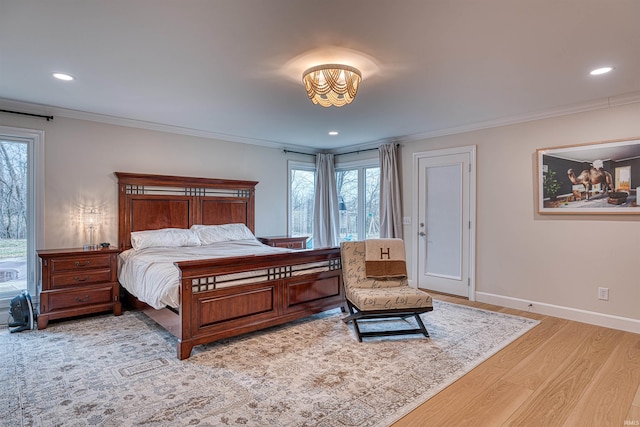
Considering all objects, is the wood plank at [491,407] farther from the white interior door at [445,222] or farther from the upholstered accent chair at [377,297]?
the white interior door at [445,222]

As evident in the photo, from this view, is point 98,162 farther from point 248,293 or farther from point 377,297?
point 377,297

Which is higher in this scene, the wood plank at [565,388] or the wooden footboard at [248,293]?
the wooden footboard at [248,293]

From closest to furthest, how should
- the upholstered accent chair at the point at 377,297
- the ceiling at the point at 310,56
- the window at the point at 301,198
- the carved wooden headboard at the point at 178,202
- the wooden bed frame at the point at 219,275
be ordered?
1. the ceiling at the point at 310,56
2. the wooden bed frame at the point at 219,275
3. the upholstered accent chair at the point at 377,297
4. the carved wooden headboard at the point at 178,202
5. the window at the point at 301,198

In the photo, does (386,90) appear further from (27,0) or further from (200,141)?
(200,141)

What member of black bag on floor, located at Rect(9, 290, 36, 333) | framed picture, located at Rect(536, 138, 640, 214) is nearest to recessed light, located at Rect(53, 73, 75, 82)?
black bag on floor, located at Rect(9, 290, 36, 333)

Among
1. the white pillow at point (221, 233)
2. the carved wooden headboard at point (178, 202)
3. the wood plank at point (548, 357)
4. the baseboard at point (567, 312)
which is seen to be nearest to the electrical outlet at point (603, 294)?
the baseboard at point (567, 312)

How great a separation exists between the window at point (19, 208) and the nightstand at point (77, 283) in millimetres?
386

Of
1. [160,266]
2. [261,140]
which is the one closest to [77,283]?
[160,266]

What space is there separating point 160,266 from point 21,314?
1.61 metres

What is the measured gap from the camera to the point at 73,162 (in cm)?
418

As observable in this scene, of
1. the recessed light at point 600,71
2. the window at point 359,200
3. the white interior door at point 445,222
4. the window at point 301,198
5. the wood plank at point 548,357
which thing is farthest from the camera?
the window at point 301,198

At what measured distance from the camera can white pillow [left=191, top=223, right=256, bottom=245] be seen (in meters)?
4.92

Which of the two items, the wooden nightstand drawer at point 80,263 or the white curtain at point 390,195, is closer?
the wooden nightstand drawer at point 80,263

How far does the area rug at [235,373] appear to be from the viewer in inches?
82.8
